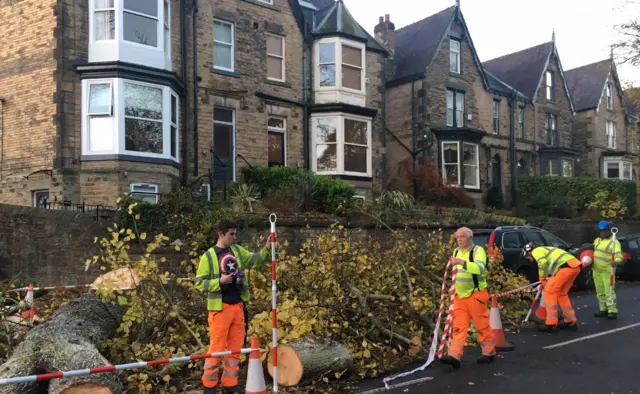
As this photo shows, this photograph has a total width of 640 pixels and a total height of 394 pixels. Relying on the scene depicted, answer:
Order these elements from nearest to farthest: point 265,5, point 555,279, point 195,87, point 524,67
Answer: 1. point 555,279
2. point 195,87
3. point 265,5
4. point 524,67

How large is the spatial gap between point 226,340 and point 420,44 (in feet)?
78.7

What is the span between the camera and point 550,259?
9.16m

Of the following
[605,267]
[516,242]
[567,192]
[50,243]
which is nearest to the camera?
[605,267]

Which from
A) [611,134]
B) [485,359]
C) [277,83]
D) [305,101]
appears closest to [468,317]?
[485,359]

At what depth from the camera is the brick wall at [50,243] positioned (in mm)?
12273

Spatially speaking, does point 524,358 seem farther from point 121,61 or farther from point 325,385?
point 121,61

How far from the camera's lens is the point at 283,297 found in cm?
766

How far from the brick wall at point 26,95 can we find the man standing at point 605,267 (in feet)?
44.2

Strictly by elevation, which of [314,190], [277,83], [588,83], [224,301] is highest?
[588,83]

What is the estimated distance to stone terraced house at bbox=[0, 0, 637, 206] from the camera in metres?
15.6

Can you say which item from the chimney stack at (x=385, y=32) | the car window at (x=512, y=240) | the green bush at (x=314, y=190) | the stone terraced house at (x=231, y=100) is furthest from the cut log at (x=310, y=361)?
the chimney stack at (x=385, y=32)

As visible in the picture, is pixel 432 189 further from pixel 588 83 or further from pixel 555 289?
pixel 588 83

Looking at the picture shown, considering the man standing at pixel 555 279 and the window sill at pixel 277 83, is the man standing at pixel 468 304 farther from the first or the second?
the window sill at pixel 277 83

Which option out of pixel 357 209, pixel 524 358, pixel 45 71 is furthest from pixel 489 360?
pixel 45 71
